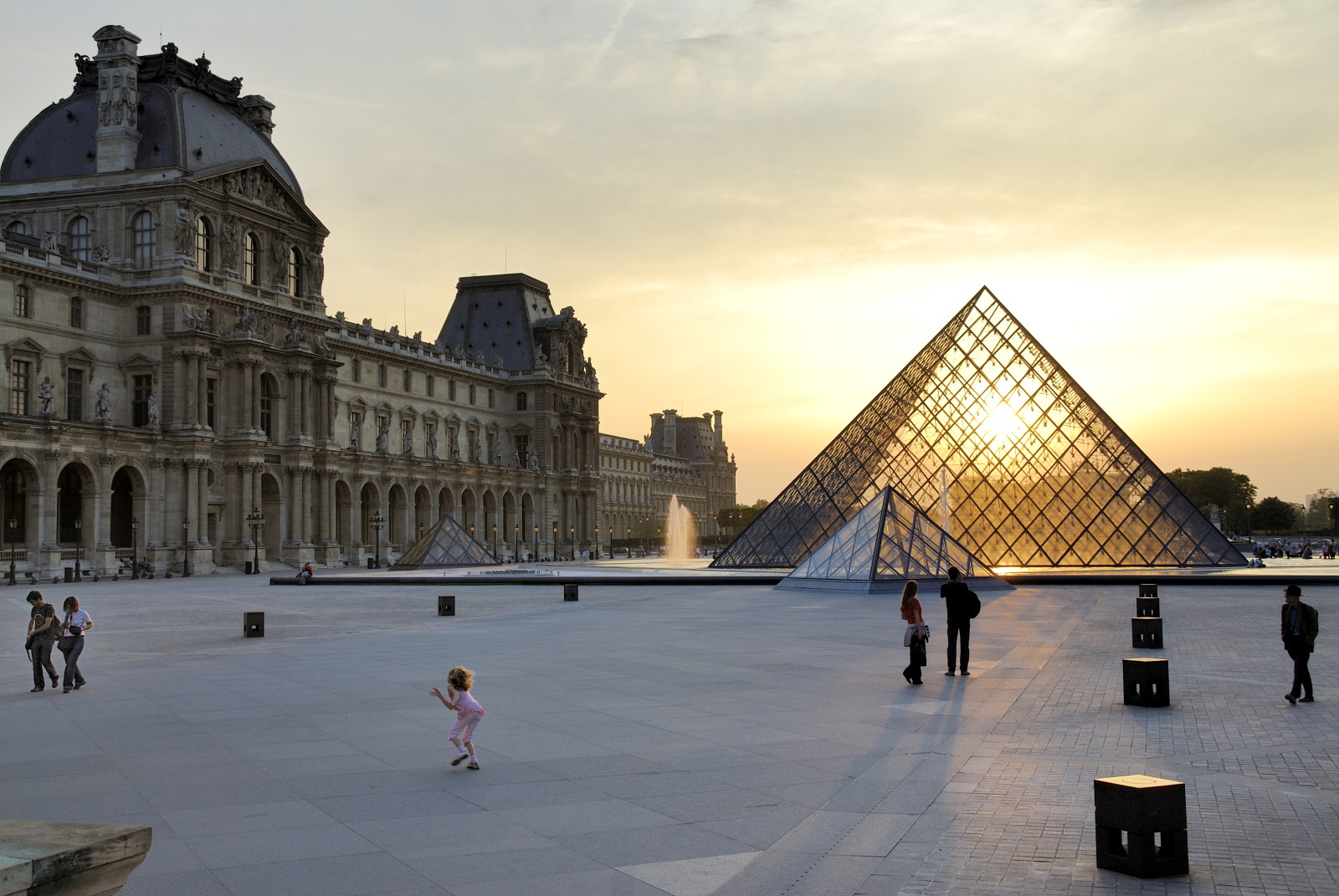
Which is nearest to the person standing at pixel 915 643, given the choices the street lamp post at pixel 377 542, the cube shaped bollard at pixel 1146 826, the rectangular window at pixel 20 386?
the cube shaped bollard at pixel 1146 826

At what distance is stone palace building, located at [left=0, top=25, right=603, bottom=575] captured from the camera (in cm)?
4838

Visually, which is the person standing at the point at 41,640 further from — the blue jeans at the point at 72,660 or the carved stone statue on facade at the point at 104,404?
the carved stone statue on facade at the point at 104,404

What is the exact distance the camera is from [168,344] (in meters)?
53.3

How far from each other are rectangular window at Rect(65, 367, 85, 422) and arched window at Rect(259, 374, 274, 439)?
31.8 feet

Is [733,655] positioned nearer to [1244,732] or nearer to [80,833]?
[1244,732]

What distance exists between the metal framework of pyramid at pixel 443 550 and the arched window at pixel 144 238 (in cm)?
1790

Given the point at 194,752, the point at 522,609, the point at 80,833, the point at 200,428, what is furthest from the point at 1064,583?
the point at 200,428

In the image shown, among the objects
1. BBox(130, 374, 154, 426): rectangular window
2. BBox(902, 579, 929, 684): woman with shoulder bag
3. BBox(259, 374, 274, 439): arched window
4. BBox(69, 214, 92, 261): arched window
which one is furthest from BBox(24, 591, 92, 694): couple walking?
BBox(259, 374, 274, 439): arched window

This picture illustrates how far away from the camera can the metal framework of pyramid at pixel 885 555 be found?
30750mm

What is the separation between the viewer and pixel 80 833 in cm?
332

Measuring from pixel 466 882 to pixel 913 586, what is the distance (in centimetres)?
839

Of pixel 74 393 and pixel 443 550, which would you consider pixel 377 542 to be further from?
pixel 74 393

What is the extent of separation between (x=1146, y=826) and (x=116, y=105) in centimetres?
5928

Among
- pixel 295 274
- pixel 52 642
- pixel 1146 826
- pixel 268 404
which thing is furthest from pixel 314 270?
pixel 1146 826
